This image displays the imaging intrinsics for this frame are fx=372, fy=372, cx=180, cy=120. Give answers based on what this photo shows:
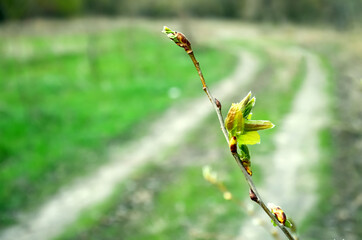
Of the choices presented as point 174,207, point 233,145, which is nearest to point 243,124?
point 233,145

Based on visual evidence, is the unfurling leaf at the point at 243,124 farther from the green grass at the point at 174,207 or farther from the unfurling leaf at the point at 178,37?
the green grass at the point at 174,207

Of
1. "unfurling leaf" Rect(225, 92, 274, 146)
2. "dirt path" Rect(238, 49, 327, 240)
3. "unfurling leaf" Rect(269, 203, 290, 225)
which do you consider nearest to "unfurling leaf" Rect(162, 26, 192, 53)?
"unfurling leaf" Rect(225, 92, 274, 146)

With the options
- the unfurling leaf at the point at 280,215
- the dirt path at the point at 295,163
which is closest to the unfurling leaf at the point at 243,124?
the unfurling leaf at the point at 280,215

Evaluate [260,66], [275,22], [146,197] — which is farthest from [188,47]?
[275,22]

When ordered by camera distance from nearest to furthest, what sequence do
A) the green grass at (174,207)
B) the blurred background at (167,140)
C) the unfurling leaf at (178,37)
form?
the unfurling leaf at (178,37) < the green grass at (174,207) < the blurred background at (167,140)

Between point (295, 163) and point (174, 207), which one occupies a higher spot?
point (174, 207)

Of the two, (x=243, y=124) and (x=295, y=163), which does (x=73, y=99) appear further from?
(x=243, y=124)
